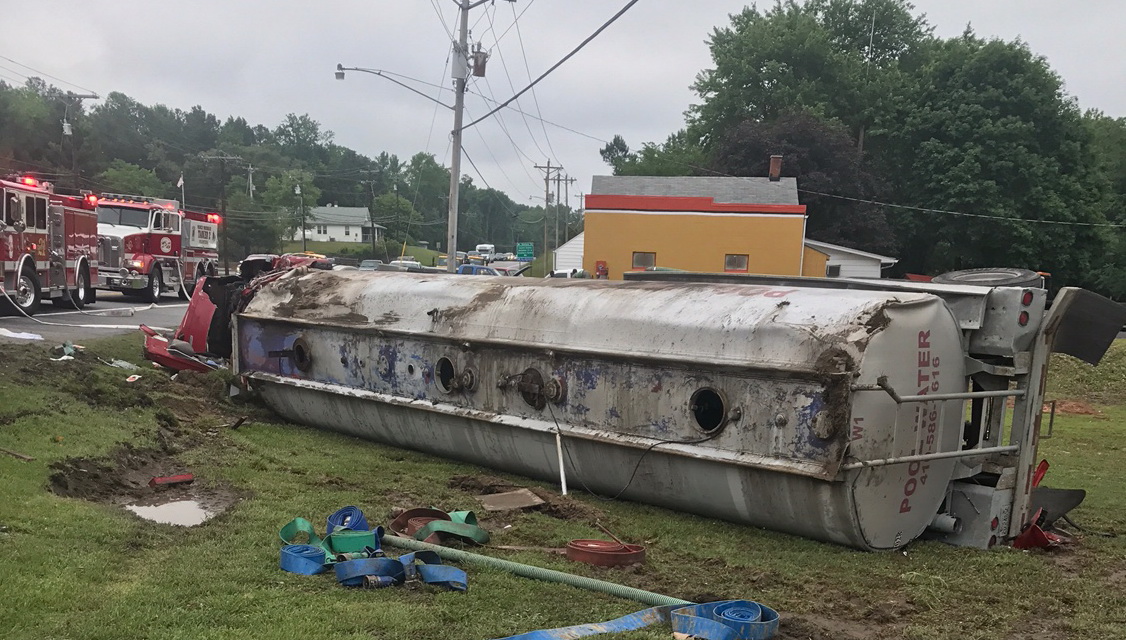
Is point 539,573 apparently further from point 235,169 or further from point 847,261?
point 235,169

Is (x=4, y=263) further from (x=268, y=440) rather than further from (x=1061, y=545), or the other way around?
(x=1061, y=545)

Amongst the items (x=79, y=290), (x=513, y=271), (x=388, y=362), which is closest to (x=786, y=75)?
(x=513, y=271)

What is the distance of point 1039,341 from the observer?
7.40 meters

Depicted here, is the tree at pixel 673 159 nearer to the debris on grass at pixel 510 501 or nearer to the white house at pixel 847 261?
the white house at pixel 847 261

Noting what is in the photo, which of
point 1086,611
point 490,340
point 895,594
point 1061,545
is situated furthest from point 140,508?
point 1061,545

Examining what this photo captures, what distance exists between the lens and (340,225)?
393 ft

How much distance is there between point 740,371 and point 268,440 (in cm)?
566

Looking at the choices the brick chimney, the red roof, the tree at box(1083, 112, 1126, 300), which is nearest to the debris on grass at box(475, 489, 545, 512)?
the red roof

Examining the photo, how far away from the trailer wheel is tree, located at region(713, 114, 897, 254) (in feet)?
132

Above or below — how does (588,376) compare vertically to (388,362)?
above

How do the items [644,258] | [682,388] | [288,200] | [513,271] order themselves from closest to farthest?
[682,388], [644,258], [513,271], [288,200]

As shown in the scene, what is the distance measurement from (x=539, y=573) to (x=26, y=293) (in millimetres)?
16966

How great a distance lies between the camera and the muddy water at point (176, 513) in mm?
6898

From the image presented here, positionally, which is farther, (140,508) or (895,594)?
(140,508)
